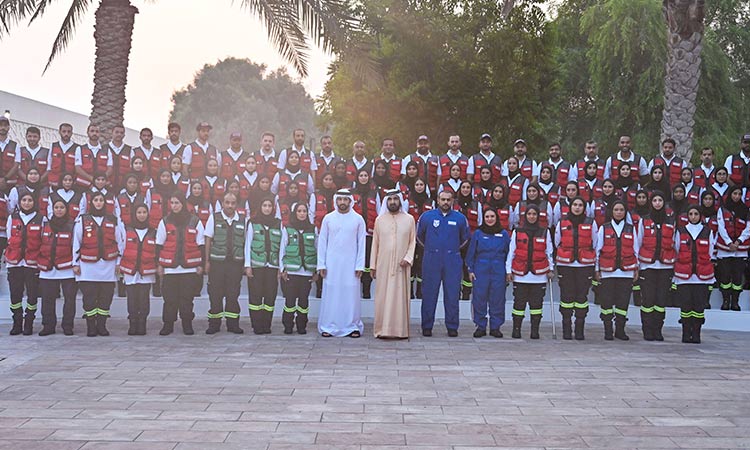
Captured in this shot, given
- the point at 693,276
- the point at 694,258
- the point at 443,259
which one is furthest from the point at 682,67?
the point at 443,259

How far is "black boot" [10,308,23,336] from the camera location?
11.8m

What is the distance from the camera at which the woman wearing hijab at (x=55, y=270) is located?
38.4ft

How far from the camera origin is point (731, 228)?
13.5 m

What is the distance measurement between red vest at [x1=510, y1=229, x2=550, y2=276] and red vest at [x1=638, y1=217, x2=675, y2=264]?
139 centimetres

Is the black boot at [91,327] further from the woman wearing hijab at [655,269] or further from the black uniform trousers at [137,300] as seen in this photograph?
the woman wearing hijab at [655,269]

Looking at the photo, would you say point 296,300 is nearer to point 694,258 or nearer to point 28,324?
point 28,324

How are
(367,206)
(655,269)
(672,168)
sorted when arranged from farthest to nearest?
1. (672,168)
2. (367,206)
3. (655,269)

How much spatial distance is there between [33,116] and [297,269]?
52.3 ft

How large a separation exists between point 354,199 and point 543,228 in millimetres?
3056

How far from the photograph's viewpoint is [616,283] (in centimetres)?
1189

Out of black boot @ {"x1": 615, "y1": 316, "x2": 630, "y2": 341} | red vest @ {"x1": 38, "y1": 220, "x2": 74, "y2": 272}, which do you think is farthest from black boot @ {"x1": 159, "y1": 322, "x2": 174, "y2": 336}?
black boot @ {"x1": 615, "y1": 316, "x2": 630, "y2": 341}

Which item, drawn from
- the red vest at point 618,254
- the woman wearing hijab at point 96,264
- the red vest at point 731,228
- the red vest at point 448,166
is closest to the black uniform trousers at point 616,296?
the red vest at point 618,254

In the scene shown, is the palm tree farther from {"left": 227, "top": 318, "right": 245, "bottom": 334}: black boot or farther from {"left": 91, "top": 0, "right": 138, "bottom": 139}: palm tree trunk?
{"left": 227, "top": 318, "right": 245, "bottom": 334}: black boot

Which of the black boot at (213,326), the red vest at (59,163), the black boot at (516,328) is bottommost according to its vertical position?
the black boot at (213,326)
